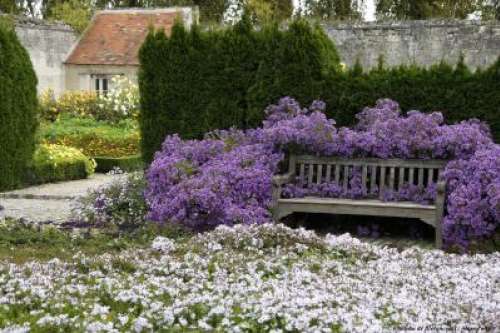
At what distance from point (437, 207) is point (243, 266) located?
3.09m

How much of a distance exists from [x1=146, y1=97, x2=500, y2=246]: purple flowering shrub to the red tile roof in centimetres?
2029

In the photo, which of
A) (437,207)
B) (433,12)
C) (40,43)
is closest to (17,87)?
(437,207)

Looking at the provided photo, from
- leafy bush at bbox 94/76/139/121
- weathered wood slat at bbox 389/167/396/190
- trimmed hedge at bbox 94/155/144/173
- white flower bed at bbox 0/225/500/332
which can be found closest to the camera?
white flower bed at bbox 0/225/500/332

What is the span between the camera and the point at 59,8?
4578cm

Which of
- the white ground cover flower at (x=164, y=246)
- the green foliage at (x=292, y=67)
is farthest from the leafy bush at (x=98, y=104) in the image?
the white ground cover flower at (x=164, y=246)

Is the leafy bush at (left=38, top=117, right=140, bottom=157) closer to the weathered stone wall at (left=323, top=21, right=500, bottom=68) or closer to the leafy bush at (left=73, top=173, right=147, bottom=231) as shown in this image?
the weathered stone wall at (left=323, top=21, right=500, bottom=68)

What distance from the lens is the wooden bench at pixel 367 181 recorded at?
372 inches

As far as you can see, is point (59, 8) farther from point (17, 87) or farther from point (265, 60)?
point (265, 60)

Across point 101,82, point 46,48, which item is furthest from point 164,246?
point 46,48

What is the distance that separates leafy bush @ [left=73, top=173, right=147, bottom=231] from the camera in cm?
1121

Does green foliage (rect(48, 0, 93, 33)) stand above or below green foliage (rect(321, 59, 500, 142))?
above

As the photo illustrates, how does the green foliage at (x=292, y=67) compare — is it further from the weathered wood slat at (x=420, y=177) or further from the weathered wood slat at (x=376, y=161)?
the weathered wood slat at (x=420, y=177)

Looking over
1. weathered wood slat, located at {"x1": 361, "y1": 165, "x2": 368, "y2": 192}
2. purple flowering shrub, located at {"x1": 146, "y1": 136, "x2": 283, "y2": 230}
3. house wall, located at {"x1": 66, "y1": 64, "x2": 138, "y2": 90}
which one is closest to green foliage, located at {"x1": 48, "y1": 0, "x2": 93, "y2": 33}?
house wall, located at {"x1": 66, "y1": 64, "x2": 138, "y2": 90}

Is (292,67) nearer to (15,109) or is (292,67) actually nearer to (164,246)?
(164,246)
